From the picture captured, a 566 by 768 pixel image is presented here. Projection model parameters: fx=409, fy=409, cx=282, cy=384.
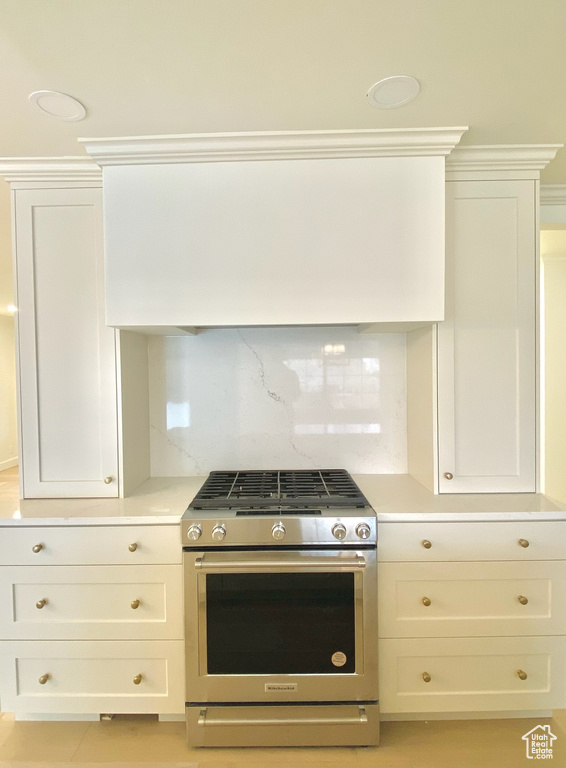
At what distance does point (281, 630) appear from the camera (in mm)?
1595

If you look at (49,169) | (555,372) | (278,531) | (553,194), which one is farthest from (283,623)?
(555,372)

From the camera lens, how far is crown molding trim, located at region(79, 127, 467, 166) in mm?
1615

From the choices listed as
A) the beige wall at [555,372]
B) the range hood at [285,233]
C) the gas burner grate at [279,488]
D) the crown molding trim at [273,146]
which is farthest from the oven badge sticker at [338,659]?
the beige wall at [555,372]

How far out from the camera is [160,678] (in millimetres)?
1666

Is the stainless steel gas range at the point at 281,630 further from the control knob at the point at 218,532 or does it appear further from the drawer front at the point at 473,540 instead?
the drawer front at the point at 473,540

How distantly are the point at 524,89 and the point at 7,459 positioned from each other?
7645 millimetres

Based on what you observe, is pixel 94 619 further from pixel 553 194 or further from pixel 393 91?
pixel 553 194

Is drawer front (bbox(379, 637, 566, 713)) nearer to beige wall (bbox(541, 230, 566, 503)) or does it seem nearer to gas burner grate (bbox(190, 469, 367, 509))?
→ gas burner grate (bbox(190, 469, 367, 509))

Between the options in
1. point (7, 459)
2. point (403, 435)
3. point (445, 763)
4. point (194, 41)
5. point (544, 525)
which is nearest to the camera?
point (194, 41)

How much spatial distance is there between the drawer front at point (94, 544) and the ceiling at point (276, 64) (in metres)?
1.58

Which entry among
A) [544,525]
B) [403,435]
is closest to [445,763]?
[544,525]

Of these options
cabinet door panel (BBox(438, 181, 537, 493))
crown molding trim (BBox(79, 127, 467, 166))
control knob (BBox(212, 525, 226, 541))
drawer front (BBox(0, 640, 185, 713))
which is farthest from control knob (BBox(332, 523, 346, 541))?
crown molding trim (BBox(79, 127, 467, 166))

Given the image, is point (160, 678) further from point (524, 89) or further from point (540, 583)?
point (524, 89)

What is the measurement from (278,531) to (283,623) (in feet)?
1.21
